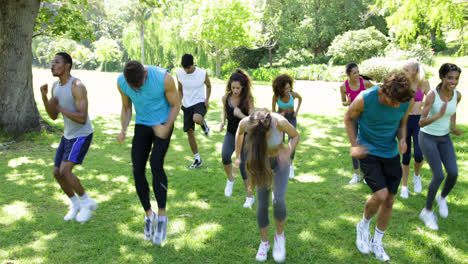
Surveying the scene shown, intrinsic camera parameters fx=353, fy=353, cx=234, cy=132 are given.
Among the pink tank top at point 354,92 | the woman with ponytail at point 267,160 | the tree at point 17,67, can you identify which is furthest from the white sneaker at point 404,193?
the tree at point 17,67

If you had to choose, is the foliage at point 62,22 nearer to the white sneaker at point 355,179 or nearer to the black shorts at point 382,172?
the white sneaker at point 355,179

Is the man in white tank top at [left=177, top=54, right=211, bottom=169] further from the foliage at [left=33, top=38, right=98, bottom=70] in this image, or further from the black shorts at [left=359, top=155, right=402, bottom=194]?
the foliage at [left=33, top=38, right=98, bottom=70]

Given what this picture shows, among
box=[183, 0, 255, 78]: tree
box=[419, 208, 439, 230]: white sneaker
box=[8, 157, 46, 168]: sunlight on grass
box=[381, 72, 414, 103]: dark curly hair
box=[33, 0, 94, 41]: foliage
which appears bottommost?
box=[8, 157, 46, 168]: sunlight on grass

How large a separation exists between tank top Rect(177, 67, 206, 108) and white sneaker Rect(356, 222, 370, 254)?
3734 millimetres

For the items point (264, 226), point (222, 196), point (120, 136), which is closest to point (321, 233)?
point (264, 226)

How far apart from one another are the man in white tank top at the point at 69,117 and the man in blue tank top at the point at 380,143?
3.16 m

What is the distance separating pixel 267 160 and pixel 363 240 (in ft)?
5.06

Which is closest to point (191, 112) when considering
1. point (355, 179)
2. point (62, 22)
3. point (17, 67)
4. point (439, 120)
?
point (355, 179)

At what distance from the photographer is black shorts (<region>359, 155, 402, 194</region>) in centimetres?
350

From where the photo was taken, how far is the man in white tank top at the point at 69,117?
4.33 m

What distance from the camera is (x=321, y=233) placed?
4.27 meters

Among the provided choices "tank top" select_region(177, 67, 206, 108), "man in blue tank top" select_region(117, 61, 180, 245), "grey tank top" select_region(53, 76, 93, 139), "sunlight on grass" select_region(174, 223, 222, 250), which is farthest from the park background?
"grey tank top" select_region(53, 76, 93, 139)

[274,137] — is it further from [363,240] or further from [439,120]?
[439,120]

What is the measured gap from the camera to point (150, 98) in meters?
3.89
